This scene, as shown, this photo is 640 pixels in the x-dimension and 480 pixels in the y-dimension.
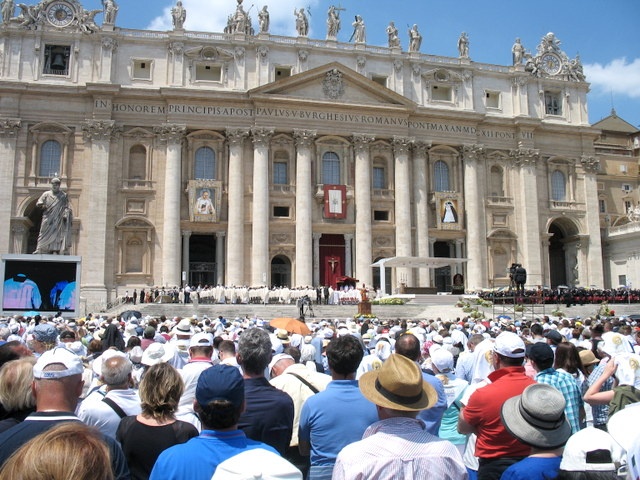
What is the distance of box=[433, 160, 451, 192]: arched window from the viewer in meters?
52.2

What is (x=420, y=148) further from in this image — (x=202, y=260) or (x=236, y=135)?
(x=202, y=260)

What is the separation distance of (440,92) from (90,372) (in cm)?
5005

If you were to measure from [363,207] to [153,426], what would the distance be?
44332mm

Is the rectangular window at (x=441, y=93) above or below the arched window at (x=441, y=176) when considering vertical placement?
above

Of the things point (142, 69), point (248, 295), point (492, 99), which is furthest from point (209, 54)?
point (492, 99)

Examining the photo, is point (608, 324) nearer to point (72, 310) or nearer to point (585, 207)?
point (72, 310)

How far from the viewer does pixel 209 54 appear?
4856 centimetres

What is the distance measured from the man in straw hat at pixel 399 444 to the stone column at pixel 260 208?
1627 inches

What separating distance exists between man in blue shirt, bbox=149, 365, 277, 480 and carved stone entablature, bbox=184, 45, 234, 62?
155 feet

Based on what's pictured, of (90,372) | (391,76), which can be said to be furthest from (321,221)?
(90,372)

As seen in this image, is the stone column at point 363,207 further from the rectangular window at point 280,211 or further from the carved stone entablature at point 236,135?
the carved stone entablature at point 236,135

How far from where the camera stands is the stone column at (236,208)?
45781 millimetres

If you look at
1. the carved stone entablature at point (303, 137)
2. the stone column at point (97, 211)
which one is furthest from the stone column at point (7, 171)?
the carved stone entablature at point (303, 137)

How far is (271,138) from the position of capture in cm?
4803
